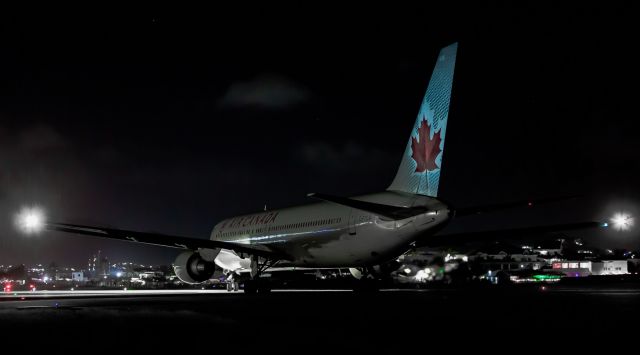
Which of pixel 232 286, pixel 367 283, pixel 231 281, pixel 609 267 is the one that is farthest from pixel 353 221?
pixel 609 267

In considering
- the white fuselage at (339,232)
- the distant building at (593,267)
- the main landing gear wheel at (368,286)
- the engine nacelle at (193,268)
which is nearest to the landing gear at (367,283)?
the main landing gear wheel at (368,286)

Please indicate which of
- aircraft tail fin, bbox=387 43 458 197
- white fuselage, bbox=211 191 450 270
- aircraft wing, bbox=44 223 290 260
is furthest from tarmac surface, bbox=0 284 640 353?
aircraft wing, bbox=44 223 290 260

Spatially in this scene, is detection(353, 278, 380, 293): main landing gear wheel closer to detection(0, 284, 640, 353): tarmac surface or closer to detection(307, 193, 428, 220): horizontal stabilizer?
detection(307, 193, 428, 220): horizontal stabilizer

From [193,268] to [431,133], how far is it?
15.8m

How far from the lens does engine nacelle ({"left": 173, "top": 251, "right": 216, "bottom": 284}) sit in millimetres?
36875

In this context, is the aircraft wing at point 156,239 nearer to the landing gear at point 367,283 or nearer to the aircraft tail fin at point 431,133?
the landing gear at point 367,283

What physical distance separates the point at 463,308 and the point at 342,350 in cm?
950

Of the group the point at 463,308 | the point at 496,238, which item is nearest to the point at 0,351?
the point at 463,308

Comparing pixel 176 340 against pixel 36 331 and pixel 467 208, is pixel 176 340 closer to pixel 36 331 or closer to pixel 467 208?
pixel 36 331

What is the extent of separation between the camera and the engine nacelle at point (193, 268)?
121 feet

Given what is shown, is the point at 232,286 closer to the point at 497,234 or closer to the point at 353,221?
the point at 353,221

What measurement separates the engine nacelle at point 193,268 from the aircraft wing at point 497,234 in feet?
40.9

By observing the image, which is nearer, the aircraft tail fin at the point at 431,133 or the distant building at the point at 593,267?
the aircraft tail fin at the point at 431,133

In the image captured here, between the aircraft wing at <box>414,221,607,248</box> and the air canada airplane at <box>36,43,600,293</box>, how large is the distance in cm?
5
